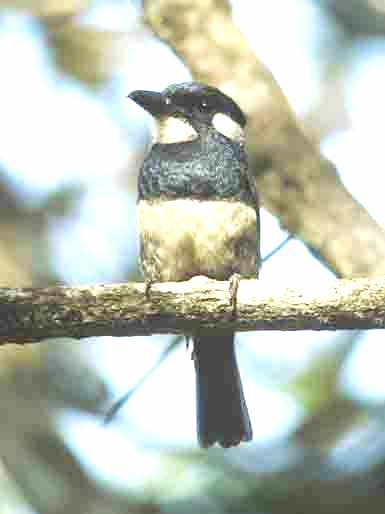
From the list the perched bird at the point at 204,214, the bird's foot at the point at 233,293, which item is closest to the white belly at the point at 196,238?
the perched bird at the point at 204,214

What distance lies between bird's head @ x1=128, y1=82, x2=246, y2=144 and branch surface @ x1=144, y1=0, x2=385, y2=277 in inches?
6.7

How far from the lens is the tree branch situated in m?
3.25

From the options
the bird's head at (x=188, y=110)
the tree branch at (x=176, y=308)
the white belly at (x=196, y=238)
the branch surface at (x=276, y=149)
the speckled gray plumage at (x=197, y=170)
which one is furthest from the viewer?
the bird's head at (x=188, y=110)

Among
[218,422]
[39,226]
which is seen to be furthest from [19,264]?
[218,422]

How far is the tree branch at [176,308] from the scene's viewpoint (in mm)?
3250

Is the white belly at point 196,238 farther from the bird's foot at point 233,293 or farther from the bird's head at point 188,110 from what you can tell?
the bird's foot at point 233,293

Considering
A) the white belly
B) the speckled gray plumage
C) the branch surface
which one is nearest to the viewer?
the white belly

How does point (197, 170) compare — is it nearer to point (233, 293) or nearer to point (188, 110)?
point (188, 110)

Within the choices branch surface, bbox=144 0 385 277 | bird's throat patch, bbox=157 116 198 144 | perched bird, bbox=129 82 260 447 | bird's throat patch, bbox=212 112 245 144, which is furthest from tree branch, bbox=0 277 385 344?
bird's throat patch, bbox=212 112 245 144

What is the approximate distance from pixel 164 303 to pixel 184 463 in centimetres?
200

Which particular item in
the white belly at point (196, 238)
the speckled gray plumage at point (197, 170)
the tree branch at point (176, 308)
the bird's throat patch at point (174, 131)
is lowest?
the tree branch at point (176, 308)

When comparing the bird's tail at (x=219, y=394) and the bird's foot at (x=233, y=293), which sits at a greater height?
the bird's foot at (x=233, y=293)

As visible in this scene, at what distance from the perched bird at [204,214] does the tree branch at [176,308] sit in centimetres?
69

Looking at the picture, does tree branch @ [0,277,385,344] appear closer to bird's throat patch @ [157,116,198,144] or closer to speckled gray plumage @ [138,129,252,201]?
speckled gray plumage @ [138,129,252,201]
